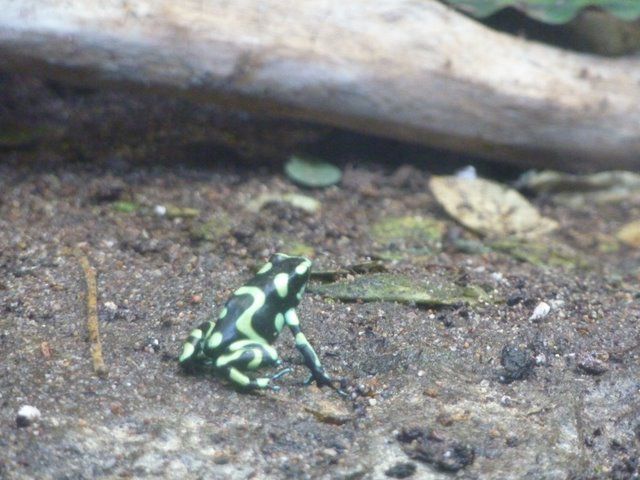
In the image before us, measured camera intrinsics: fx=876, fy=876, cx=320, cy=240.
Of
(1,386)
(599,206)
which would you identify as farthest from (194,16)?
(599,206)

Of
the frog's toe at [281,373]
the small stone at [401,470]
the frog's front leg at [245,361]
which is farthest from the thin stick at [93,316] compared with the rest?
the small stone at [401,470]

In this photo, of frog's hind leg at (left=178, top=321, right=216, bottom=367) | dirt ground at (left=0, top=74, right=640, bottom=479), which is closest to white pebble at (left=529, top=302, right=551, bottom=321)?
dirt ground at (left=0, top=74, right=640, bottom=479)

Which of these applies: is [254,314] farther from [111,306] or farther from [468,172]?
[468,172]

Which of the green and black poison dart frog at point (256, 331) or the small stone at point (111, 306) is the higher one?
the green and black poison dart frog at point (256, 331)

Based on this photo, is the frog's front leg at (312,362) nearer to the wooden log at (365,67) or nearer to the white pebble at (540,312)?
the white pebble at (540,312)

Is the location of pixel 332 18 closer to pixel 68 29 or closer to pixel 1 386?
pixel 68 29

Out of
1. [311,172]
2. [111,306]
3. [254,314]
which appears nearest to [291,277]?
[254,314]
